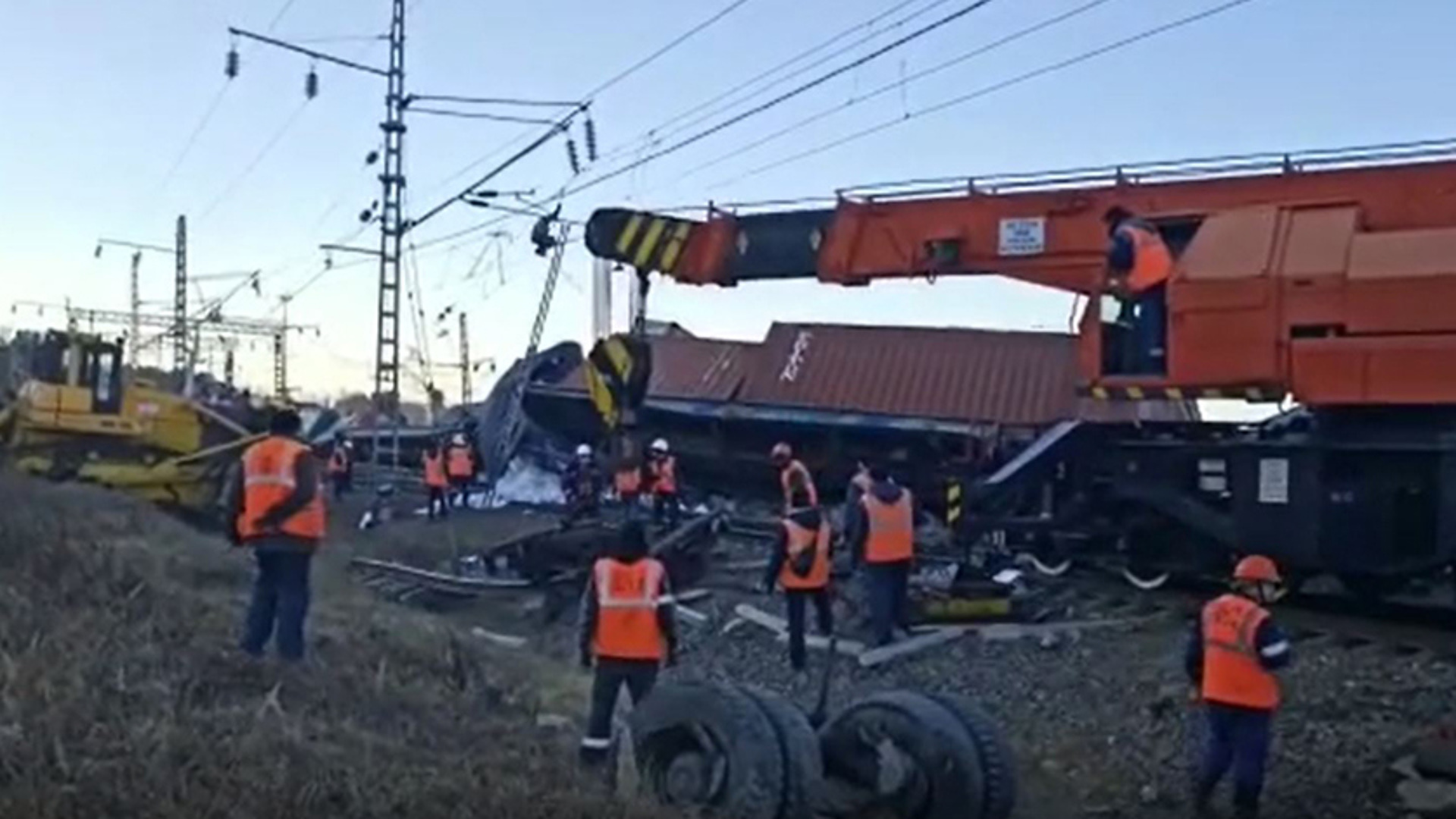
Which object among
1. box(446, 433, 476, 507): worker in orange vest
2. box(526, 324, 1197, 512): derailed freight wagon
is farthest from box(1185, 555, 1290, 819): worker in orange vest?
box(446, 433, 476, 507): worker in orange vest

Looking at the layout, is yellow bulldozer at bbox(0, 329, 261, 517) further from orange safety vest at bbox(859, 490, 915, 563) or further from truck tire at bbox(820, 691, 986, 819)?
truck tire at bbox(820, 691, 986, 819)

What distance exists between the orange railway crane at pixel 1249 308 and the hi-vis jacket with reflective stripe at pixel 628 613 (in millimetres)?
5805

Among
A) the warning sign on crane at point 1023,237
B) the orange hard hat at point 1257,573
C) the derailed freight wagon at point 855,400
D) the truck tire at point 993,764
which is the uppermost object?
the warning sign on crane at point 1023,237

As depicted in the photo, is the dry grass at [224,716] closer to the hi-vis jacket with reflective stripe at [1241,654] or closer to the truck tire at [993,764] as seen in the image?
the truck tire at [993,764]

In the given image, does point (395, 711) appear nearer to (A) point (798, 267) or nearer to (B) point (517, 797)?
(B) point (517, 797)

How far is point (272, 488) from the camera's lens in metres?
10.6

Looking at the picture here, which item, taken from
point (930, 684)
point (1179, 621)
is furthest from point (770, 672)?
point (1179, 621)

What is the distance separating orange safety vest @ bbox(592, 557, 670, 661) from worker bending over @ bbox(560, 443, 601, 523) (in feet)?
38.1


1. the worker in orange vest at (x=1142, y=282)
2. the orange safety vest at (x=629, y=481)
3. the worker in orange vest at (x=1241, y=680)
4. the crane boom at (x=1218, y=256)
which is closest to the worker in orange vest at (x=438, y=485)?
the orange safety vest at (x=629, y=481)

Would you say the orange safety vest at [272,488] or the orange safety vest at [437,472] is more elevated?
the orange safety vest at [272,488]

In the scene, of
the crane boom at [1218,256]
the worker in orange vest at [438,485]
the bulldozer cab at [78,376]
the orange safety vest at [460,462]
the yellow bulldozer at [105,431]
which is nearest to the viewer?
the crane boom at [1218,256]

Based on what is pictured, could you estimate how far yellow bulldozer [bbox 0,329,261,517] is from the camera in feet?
85.8

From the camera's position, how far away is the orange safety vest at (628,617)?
950cm

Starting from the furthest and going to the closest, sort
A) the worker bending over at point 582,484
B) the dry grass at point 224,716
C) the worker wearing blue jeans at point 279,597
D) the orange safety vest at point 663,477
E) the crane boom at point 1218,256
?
1. the orange safety vest at point 663,477
2. the worker bending over at point 582,484
3. the crane boom at point 1218,256
4. the worker wearing blue jeans at point 279,597
5. the dry grass at point 224,716
